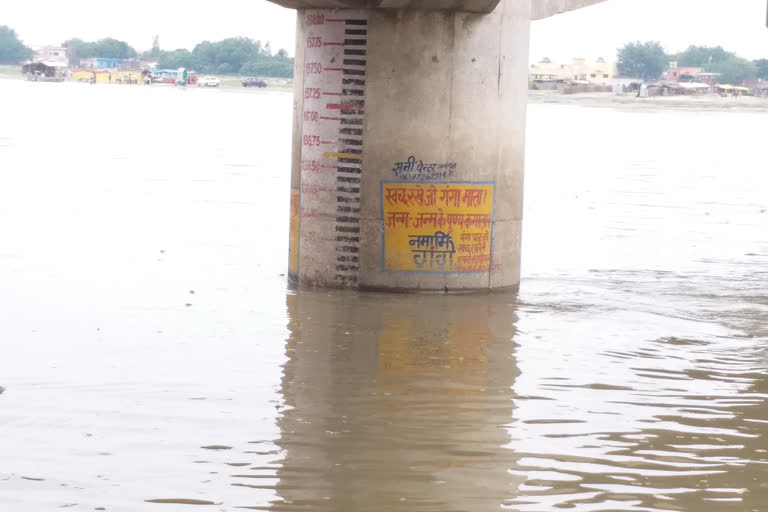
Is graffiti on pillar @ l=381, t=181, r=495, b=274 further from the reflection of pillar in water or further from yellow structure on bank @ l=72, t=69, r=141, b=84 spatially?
yellow structure on bank @ l=72, t=69, r=141, b=84

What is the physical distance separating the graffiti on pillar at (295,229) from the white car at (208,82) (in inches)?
6147

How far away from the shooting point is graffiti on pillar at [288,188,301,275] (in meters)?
14.1

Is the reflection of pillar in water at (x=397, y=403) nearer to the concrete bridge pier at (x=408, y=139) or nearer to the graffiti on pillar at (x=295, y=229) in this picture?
the concrete bridge pier at (x=408, y=139)

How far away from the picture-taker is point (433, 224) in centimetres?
1339

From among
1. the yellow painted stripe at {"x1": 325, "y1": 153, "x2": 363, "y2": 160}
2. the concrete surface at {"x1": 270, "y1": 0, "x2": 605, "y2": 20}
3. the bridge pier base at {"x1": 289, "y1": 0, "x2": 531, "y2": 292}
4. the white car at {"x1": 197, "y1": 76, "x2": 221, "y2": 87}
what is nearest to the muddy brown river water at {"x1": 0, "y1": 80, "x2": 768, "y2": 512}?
the bridge pier base at {"x1": 289, "y1": 0, "x2": 531, "y2": 292}

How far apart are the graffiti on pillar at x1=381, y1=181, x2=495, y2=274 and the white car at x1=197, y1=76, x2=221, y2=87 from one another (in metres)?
157

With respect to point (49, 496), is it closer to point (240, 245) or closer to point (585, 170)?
point (240, 245)

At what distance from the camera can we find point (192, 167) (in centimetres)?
3011

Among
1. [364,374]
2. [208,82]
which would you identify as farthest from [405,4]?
[208,82]

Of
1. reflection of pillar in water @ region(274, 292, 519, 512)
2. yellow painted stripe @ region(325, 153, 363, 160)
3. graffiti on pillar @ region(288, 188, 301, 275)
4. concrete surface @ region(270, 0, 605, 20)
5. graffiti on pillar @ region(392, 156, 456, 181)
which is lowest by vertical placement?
reflection of pillar in water @ region(274, 292, 519, 512)

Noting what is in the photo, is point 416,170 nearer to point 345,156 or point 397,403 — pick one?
point 345,156

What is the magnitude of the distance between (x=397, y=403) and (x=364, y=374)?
95 cm

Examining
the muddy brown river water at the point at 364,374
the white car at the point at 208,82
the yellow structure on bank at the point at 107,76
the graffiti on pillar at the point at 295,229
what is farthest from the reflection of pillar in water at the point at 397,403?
the yellow structure on bank at the point at 107,76

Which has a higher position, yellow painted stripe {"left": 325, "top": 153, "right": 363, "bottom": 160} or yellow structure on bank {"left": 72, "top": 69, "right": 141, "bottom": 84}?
yellow structure on bank {"left": 72, "top": 69, "right": 141, "bottom": 84}
